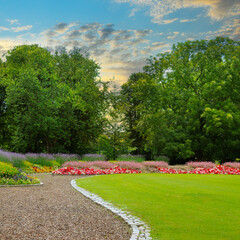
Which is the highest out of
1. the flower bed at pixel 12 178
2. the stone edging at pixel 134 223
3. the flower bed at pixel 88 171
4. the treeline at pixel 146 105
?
the treeline at pixel 146 105

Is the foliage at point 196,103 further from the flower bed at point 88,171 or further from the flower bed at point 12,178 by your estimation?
the flower bed at point 12,178

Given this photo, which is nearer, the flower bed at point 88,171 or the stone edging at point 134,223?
the stone edging at point 134,223

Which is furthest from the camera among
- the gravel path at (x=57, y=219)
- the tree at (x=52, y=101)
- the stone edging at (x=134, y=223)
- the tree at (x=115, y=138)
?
the tree at (x=52, y=101)

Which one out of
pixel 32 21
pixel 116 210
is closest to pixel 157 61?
pixel 32 21

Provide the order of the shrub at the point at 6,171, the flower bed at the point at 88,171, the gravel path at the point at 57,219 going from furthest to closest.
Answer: the flower bed at the point at 88,171 → the shrub at the point at 6,171 → the gravel path at the point at 57,219

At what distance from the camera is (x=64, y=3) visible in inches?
542

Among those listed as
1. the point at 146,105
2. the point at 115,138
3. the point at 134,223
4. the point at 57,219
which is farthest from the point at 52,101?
the point at 134,223

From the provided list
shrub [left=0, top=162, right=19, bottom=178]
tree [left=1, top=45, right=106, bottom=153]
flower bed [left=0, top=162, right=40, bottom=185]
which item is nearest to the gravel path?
flower bed [left=0, top=162, right=40, bottom=185]

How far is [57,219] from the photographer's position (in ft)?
19.7

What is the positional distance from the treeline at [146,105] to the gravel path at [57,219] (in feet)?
55.3

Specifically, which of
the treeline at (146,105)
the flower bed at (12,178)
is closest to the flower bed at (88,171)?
the flower bed at (12,178)

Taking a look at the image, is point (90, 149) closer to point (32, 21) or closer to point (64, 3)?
point (32, 21)

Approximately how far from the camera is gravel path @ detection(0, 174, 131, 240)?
16.0 ft

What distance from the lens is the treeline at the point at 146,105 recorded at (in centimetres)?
2541
